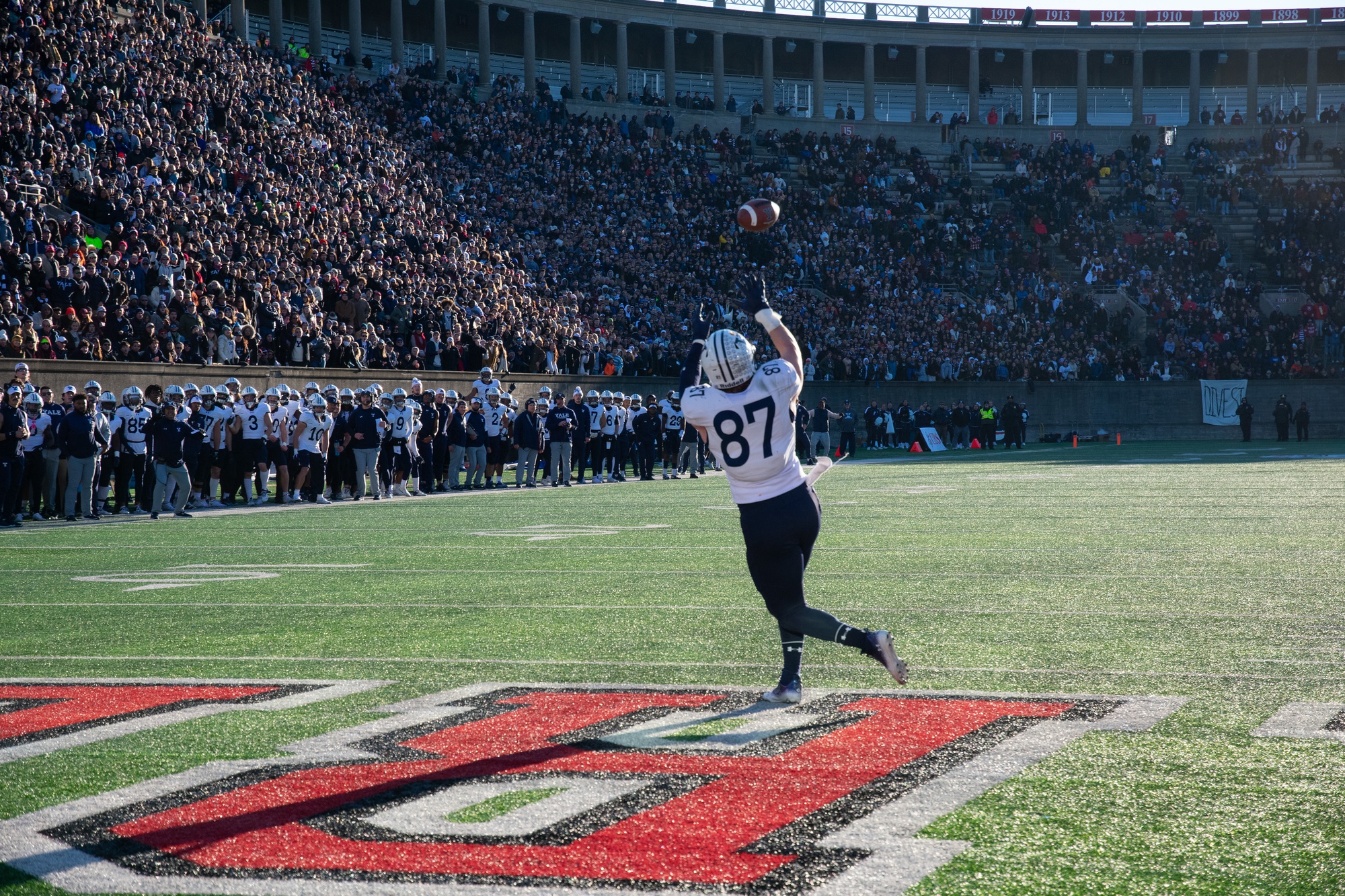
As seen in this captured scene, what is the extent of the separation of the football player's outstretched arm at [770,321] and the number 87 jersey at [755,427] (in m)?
0.19

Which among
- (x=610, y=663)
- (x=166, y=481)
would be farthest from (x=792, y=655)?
(x=166, y=481)

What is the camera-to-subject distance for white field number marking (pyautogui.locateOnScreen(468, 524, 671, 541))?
15208 millimetres

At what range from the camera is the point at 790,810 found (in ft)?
15.0

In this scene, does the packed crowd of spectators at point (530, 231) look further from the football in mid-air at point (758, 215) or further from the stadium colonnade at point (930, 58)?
the football in mid-air at point (758, 215)

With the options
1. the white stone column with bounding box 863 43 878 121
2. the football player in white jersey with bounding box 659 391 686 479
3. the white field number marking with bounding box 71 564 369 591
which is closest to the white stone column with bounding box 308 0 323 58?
the white stone column with bounding box 863 43 878 121

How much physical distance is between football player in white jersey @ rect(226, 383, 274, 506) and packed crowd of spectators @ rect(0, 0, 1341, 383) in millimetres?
3338

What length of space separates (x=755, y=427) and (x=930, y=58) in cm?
6298

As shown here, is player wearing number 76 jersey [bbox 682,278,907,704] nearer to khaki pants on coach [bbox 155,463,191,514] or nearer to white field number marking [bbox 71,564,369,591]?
white field number marking [bbox 71,564,369,591]

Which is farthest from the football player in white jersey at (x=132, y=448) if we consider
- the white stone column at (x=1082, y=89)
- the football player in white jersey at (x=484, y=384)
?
the white stone column at (x=1082, y=89)

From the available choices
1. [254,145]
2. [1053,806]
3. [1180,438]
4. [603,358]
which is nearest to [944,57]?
[1180,438]

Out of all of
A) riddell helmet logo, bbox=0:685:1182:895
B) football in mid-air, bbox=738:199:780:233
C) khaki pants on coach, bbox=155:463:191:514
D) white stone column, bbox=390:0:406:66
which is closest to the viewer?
riddell helmet logo, bbox=0:685:1182:895

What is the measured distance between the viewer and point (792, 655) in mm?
6426

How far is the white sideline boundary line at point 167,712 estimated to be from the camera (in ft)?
18.7

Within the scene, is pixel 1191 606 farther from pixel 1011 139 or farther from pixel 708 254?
pixel 1011 139
